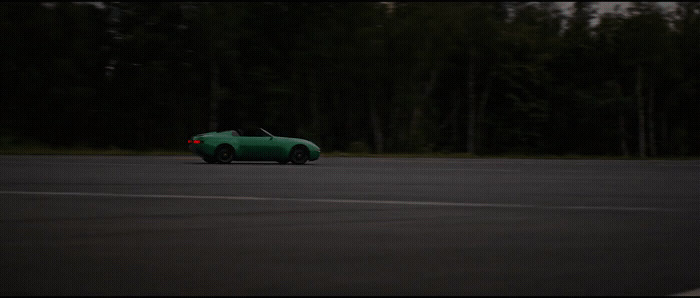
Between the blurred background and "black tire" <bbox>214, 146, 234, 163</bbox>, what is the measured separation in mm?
21543

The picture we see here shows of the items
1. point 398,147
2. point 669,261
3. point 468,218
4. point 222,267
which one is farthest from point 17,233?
point 398,147

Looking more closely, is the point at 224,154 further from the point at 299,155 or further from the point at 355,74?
the point at 355,74

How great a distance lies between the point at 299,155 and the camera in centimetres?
2625

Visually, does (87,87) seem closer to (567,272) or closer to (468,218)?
(468,218)

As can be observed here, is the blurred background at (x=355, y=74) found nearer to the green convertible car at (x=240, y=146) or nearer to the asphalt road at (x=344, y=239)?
the green convertible car at (x=240, y=146)

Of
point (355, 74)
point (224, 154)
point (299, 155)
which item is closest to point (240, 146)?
point (224, 154)

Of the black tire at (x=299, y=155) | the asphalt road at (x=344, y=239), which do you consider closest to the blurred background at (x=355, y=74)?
the black tire at (x=299, y=155)

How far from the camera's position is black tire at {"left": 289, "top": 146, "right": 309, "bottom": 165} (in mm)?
26188

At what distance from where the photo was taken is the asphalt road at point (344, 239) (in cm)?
657

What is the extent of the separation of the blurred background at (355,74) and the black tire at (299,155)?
67.8ft

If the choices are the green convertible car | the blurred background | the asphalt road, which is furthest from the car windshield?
the blurred background

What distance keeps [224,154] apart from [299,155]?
2.43 m

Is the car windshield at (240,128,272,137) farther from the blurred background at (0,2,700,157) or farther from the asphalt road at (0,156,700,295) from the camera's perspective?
the blurred background at (0,2,700,157)

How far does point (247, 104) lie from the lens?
51.3 metres
